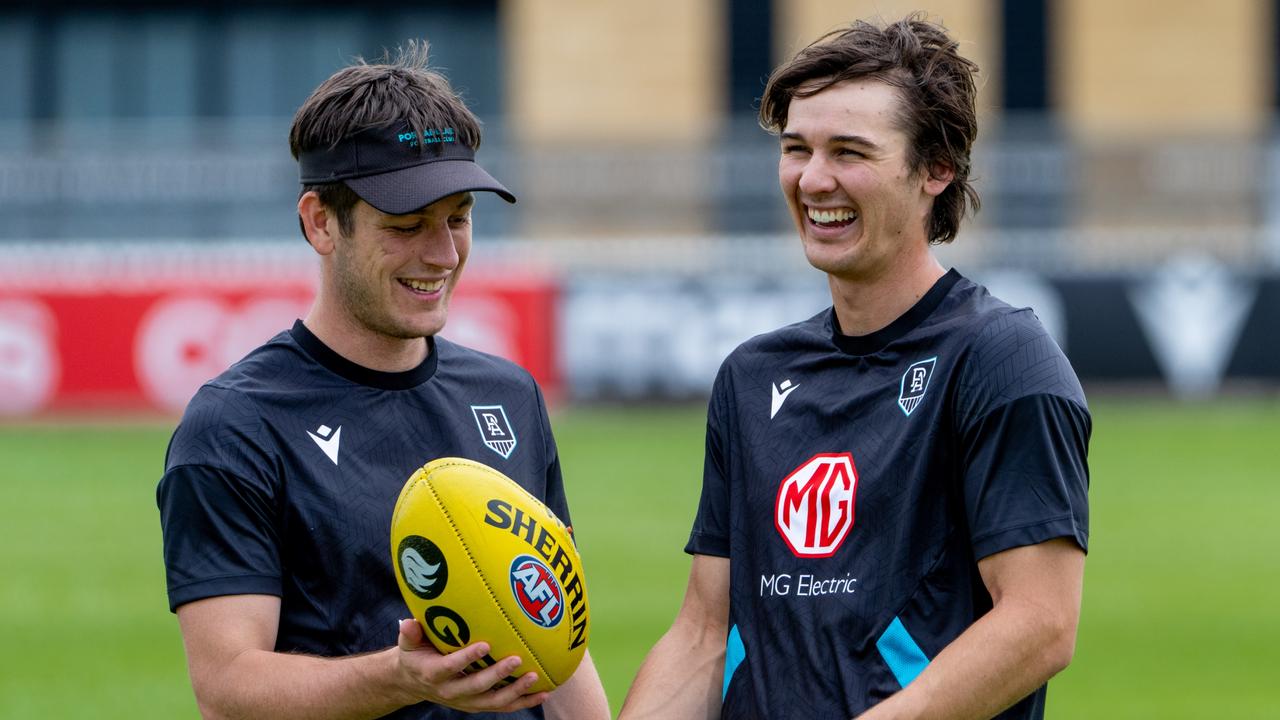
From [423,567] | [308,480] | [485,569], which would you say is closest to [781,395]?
[485,569]

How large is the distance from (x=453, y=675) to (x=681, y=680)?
2.40 feet

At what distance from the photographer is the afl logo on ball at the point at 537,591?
387 cm

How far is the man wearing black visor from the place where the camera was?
3961 millimetres

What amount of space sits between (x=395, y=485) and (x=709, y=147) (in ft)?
72.5

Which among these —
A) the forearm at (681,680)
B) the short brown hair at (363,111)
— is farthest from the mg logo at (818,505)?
the short brown hair at (363,111)

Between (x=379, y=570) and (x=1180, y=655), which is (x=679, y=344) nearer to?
(x=1180, y=655)

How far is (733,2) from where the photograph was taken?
30.6m

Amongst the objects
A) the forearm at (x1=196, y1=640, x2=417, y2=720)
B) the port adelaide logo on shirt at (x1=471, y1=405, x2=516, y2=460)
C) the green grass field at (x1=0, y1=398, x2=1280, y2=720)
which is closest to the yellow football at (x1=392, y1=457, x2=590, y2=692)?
the forearm at (x1=196, y1=640, x2=417, y2=720)

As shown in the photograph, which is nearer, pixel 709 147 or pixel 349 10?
pixel 709 147

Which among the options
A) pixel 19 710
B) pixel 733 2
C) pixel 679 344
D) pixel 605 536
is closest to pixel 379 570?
pixel 19 710

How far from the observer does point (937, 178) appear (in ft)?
13.4

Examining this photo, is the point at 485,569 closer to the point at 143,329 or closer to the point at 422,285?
the point at 422,285

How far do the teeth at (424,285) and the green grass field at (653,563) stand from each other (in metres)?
4.74

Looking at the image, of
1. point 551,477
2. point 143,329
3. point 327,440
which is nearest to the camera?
point 327,440
